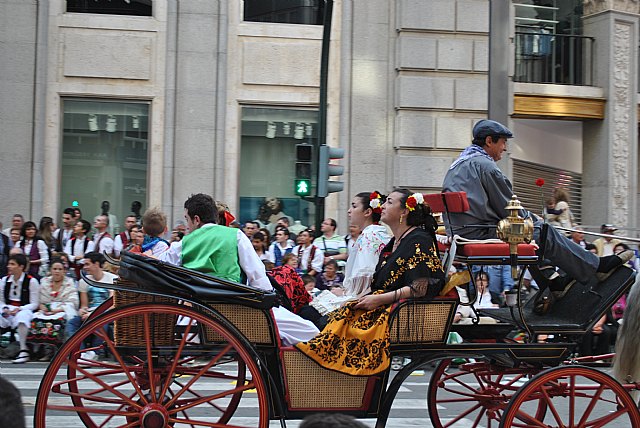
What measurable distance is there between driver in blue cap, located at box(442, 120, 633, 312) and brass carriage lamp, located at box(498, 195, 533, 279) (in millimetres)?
248

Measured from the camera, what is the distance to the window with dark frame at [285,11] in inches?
656

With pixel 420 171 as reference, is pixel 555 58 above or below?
above

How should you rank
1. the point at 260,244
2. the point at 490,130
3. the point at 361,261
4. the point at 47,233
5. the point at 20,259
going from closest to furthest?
the point at 361,261 → the point at 490,130 → the point at 20,259 → the point at 260,244 → the point at 47,233

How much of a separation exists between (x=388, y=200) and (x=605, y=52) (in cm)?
1349

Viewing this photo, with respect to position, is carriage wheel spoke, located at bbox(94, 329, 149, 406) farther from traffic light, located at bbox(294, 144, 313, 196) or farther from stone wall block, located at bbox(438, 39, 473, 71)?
stone wall block, located at bbox(438, 39, 473, 71)

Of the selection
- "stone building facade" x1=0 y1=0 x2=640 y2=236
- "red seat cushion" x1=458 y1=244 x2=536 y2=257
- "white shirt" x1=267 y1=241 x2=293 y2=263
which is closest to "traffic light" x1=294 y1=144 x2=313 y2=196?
"white shirt" x1=267 y1=241 x2=293 y2=263

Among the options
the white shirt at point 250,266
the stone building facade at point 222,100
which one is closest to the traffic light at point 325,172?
the stone building facade at point 222,100

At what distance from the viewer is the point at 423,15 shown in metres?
16.7

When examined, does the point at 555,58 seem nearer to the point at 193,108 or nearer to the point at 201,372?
the point at 193,108

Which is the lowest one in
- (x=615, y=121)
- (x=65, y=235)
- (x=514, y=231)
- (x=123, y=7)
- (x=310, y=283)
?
(x=310, y=283)

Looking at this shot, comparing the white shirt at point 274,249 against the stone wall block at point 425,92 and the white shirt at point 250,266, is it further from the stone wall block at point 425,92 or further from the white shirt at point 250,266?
the white shirt at point 250,266

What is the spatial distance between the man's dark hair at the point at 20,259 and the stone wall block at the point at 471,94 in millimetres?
8506

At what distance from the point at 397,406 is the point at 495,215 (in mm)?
2903

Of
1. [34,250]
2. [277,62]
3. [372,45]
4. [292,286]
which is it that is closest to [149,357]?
[292,286]
